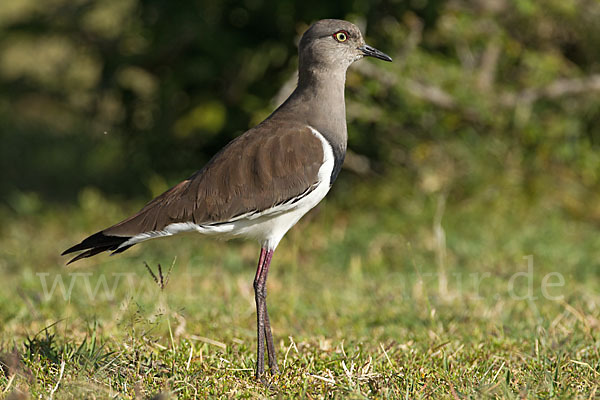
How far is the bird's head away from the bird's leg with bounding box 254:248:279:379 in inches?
37.5

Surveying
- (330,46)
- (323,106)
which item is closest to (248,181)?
(323,106)

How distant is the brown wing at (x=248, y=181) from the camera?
3525 mm

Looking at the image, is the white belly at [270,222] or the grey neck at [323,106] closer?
the white belly at [270,222]

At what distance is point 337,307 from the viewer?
15.8 ft

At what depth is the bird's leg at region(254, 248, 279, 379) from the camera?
3414 mm

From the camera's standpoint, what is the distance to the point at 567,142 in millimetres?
7047

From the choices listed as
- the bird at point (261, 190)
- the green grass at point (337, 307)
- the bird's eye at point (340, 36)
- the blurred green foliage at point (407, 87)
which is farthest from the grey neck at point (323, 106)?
the blurred green foliage at point (407, 87)

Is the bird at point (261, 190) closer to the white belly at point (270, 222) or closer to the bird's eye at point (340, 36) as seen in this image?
the white belly at point (270, 222)

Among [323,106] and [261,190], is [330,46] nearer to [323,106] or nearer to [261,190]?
[323,106]

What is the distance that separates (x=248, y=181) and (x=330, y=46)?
2.70ft

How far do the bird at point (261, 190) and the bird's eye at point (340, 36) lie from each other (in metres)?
0.30

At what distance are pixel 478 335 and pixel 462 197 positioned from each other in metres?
3.12

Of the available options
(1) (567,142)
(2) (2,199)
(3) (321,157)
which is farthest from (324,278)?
(2) (2,199)

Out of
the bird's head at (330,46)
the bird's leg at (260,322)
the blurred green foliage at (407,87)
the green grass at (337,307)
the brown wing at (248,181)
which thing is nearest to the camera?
the green grass at (337,307)
